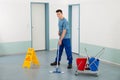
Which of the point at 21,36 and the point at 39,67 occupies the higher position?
the point at 21,36

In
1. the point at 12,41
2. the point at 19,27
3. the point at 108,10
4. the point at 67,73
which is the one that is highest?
the point at 108,10

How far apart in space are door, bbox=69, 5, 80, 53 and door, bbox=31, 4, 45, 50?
49.8 inches

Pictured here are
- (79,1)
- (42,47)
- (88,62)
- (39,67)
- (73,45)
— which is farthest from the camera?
(42,47)

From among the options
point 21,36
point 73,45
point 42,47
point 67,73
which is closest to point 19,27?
point 21,36

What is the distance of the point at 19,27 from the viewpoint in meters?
8.22

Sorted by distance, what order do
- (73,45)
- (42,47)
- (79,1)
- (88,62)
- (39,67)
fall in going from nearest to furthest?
(88,62) → (39,67) → (79,1) → (73,45) → (42,47)

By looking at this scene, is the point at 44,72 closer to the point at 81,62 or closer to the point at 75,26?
the point at 81,62

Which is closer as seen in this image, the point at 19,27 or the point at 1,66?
the point at 1,66

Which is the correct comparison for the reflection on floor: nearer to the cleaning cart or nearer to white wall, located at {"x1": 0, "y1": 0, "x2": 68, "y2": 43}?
the cleaning cart

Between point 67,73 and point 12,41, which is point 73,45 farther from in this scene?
point 67,73

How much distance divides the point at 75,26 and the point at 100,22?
1580mm

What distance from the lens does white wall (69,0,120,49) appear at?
6.36m

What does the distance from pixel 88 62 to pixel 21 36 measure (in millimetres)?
3775

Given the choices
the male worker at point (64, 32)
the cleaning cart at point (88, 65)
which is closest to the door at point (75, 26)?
the male worker at point (64, 32)
